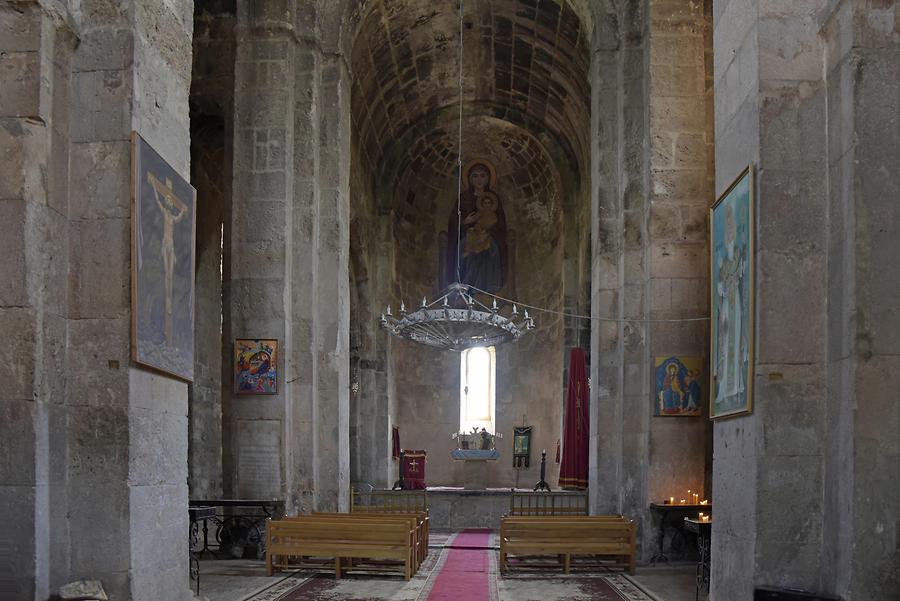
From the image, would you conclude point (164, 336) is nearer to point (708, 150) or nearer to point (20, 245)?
point (20, 245)

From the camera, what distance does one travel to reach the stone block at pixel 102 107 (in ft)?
21.4

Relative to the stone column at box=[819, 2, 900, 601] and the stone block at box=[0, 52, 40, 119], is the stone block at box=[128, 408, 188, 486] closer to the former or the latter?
the stone block at box=[0, 52, 40, 119]

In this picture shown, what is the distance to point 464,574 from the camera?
11.5m

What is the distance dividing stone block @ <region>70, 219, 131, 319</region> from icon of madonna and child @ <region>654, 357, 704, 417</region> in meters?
7.90

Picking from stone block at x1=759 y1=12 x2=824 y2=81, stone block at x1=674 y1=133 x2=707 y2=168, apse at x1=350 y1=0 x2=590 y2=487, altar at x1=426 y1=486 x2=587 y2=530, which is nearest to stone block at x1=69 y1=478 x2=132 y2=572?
stone block at x1=759 y1=12 x2=824 y2=81

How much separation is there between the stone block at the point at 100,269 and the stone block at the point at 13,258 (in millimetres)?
430

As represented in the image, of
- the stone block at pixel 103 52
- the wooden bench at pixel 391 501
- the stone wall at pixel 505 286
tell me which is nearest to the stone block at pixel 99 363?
the stone block at pixel 103 52

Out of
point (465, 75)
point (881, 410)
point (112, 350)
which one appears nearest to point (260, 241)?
point (112, 350)

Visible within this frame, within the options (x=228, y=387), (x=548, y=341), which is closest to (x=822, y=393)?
(x=228, y=387)

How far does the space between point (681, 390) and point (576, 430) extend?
5.98 meters

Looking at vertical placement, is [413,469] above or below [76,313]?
below

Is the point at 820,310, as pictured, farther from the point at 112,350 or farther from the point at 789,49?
the point at 112,350

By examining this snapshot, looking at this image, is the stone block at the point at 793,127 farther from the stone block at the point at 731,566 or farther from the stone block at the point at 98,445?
the stone block at the point at 98,445

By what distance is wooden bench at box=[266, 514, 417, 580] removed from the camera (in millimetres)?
10688
